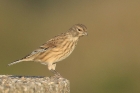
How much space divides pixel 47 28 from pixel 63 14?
299 cm

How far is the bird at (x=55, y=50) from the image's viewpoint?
398 inches

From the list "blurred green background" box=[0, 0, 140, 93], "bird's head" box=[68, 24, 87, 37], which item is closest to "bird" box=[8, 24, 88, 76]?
"bird's head" box=[68, 24, 87, 37]

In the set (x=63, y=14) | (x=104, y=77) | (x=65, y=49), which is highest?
(x=63, y=14)

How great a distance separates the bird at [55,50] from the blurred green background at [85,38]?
4.45m

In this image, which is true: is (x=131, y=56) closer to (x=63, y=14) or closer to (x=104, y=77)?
(x=104, y=77)

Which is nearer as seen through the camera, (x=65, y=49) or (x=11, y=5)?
(x=65, y=49)

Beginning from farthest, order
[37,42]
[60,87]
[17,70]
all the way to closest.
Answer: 1. [37,42]
2. [17,70]
3. [60,87]

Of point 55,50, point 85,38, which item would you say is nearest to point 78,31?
point 55,50

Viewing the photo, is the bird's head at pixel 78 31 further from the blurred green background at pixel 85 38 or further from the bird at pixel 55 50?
the blurred green background at pixel 85 38

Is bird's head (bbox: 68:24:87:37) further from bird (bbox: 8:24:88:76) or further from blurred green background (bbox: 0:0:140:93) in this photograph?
blurred green background (bbox: 0:0:140:93)

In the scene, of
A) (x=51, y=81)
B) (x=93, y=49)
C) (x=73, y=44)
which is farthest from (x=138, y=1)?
(x=51, y=81)

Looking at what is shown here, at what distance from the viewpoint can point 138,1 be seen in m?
25.9

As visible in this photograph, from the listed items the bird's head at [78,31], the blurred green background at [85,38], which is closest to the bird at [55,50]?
the bird's head at [78,31]

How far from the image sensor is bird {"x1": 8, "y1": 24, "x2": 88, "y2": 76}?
1010 centimetres
